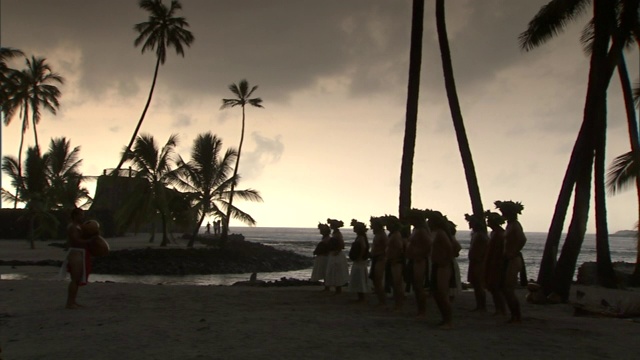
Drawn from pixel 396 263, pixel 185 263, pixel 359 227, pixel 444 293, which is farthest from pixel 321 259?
pixel 185 263

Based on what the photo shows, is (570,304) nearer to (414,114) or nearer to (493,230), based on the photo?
(493,230)

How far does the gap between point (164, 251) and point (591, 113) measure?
2552 centimetres

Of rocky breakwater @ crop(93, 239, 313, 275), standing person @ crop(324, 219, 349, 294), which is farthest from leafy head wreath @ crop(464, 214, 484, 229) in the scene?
rocky breakwater @ crop(93, 239, 313, 275)

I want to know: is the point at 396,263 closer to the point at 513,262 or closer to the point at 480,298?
the point at 480,298

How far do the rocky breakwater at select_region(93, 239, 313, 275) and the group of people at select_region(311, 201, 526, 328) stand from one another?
18343 mm

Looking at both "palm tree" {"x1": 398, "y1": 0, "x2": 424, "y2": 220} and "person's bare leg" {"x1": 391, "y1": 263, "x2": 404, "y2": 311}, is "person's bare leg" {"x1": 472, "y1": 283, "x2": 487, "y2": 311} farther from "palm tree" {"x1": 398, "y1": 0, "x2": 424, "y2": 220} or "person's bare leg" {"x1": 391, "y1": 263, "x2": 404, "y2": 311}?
"palm tree" {"x1": 398, "y1": 0, "x2": 424, "y2": 220}

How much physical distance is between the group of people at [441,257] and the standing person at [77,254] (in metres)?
5.22

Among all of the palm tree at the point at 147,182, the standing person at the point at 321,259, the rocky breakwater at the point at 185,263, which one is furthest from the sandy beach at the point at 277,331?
the palm tree at the point at 147,182

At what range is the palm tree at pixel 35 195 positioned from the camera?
34500mm

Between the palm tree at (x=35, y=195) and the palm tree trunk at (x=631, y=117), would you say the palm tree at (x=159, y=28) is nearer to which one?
the palm tree at (x=35, y=195)

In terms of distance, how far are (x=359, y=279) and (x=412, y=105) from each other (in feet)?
23.7

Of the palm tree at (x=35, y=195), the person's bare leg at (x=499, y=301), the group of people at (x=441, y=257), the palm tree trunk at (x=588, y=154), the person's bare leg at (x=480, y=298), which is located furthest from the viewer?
the palm tree at (x=35, y=195)

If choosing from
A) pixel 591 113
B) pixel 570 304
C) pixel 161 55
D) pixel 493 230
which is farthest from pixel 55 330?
pixel 161 55

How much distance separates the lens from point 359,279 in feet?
39.1
